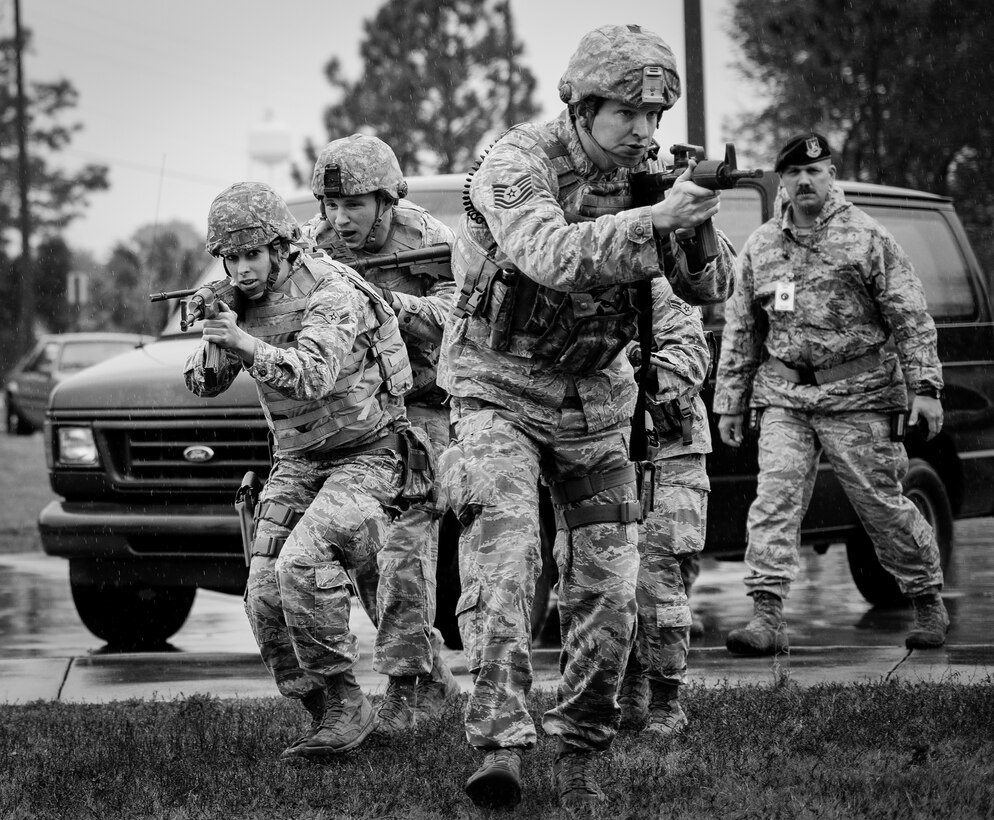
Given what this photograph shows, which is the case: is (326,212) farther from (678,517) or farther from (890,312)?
(890,312)

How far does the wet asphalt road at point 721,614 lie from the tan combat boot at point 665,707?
2.30m

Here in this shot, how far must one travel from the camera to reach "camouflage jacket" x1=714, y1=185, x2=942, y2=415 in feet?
23.0

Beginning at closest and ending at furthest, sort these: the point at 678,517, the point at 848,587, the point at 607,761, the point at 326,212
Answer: the point at 607,761, the point at 678,517, the point at 326,212, the point at 848,587

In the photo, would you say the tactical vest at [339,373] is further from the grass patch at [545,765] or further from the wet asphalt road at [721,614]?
the wet asphalt road at [721,614]

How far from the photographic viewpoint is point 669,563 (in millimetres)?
5395

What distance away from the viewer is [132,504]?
7.45 meters

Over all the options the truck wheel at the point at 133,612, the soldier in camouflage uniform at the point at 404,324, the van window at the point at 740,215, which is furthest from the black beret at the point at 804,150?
the truck wheel at the point at 133,612

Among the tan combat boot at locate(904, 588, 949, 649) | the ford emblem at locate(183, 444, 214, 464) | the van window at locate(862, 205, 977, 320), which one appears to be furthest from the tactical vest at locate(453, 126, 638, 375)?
the van window at locate(862, 205, 977, 320)

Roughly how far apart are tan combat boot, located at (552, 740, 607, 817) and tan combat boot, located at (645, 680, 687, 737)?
3.10ft

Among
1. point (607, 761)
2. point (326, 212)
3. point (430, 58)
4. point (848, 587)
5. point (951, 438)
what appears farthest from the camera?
point (430, 58)

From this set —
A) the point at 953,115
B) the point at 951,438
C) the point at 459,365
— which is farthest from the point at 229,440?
the point at 953,115

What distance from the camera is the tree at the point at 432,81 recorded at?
39938 millimetres

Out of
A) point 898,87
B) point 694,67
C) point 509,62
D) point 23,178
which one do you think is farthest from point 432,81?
point 694,67

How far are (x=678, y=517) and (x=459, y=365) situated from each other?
4.23 feet
